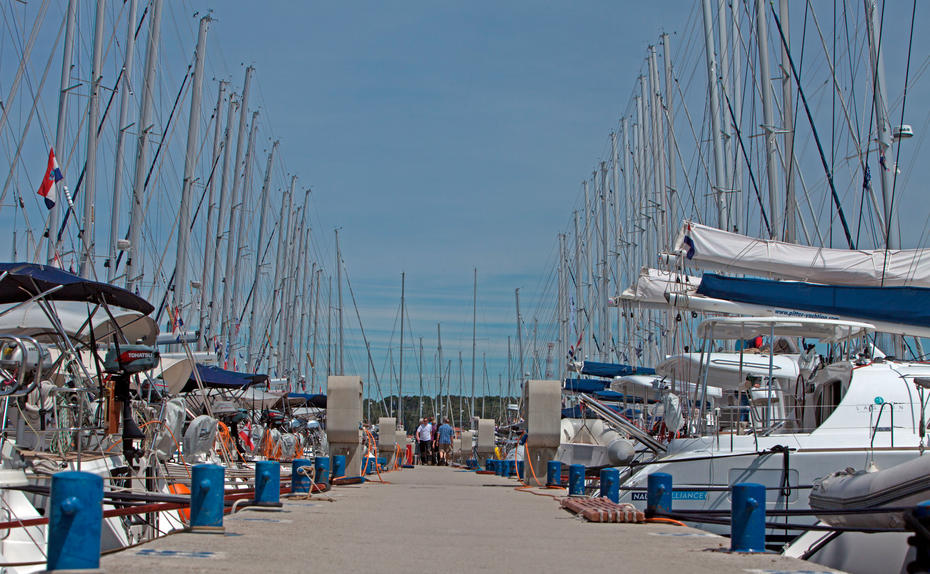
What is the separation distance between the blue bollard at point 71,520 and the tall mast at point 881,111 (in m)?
17.8

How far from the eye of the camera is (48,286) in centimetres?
1246

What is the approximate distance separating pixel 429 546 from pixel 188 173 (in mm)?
26037

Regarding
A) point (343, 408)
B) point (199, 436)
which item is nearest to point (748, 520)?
point (199, 436)

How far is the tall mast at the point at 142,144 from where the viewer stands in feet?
82.5

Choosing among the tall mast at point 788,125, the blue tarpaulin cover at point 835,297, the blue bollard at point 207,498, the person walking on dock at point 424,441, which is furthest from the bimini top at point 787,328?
the person walking on dock at point 424,441

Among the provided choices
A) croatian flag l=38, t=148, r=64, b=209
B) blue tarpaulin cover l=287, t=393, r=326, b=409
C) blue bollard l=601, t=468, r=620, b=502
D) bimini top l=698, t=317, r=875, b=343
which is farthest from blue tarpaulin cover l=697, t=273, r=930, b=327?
blue tarpaulin cover l=287, t=393, r=326, b=409

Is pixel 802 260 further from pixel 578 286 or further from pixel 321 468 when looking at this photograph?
pixel 578 286

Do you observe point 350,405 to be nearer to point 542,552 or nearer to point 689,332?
point 689,332

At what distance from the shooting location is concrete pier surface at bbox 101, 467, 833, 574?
6.61 metres

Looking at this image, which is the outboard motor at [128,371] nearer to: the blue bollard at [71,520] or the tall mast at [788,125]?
the blue bollard at [71,520]

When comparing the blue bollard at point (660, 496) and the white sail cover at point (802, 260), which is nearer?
the blue bollard at point (660, 496)

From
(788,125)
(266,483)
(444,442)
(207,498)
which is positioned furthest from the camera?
(444,442)

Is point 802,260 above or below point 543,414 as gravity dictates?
above

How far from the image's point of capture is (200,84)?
33125 millimetres
